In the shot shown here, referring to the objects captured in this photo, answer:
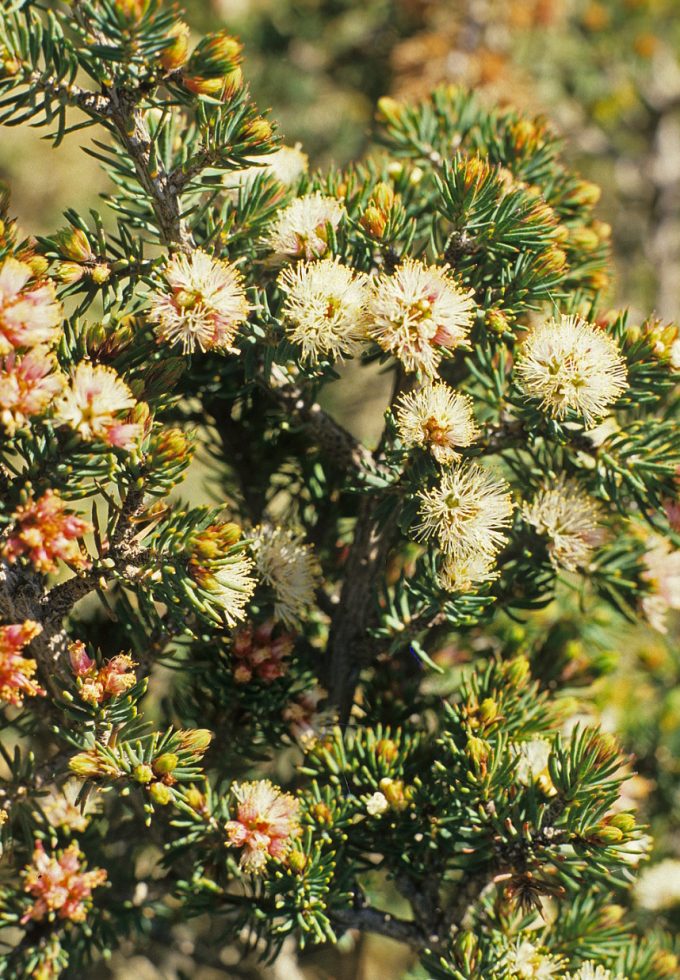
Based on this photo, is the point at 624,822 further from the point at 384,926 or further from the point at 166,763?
the point at 166,763

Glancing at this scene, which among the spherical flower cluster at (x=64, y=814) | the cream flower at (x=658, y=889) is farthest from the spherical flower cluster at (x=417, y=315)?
the cream flower at (x=658, y=889)

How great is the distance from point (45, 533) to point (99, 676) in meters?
0.17

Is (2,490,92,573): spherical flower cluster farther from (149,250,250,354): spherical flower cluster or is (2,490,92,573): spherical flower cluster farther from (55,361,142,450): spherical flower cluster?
(149,250,250,354): spherical flower cluster

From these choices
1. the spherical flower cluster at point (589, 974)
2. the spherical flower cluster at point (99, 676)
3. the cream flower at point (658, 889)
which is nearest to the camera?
the spherical flower cluster at point (99, 676)

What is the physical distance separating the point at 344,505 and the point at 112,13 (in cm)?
65

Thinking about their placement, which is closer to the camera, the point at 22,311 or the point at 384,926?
the point at 22,311

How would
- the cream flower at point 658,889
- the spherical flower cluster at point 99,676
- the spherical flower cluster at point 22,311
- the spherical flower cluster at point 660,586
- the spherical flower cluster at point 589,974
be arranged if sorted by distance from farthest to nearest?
the cream flower at point 658,889
the spherical flower cluster at point 660,586
the spherical flower cluster at point 589,974
the spherical flower cluster at point 99,676
the spherical flower cluster at point 22,311

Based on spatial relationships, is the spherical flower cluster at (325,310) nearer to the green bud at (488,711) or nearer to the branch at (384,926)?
the green bud at (488,711)

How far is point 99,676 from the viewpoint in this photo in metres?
0.82

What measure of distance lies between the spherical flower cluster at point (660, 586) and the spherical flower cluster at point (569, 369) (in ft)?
0.98

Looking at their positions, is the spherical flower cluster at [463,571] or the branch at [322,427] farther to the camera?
the branch at [322,427]

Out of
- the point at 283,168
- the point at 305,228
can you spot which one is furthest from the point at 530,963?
the point at 283,168

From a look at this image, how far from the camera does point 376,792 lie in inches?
36.8

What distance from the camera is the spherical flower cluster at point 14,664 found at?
2.36 feet
